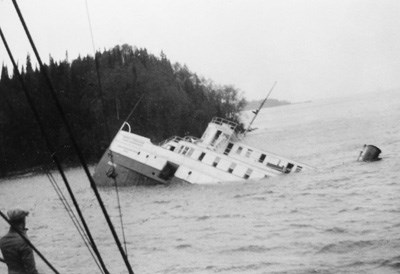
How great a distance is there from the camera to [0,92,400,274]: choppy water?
1158 centimetres

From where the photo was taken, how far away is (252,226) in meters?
15.8

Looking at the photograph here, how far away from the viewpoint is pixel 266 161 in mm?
28234

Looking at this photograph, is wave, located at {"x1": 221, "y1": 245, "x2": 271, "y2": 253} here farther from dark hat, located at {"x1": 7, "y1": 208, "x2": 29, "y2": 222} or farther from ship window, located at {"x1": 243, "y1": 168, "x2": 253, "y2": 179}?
ship window, located at {"x1": 243, "y1": 168, "x2": 253, "y2": 179}

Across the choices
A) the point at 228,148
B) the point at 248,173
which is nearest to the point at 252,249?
the point at 248,173

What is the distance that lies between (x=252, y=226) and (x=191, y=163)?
11.3m

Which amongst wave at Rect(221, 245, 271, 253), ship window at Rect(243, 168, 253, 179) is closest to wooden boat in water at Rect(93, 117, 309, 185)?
ship window at Rect(243, 168, 253, 179)

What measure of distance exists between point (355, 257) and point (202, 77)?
8372 centimetres

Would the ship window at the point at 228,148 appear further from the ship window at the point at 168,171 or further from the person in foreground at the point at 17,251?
the person in foreground at the point at 17,251

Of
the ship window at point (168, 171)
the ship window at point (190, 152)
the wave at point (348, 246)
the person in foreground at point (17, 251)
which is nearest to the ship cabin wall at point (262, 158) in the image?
the ship window at point (190, 152)

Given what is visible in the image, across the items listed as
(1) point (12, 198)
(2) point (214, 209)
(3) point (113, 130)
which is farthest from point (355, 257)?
(3) point (113, 130)

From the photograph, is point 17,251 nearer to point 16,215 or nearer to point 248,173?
point 16,215

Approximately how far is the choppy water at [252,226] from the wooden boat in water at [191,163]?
0.88m

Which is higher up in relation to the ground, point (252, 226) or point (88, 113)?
point (88, 113)

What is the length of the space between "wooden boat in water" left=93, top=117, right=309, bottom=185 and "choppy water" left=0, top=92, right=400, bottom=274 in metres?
0.88
